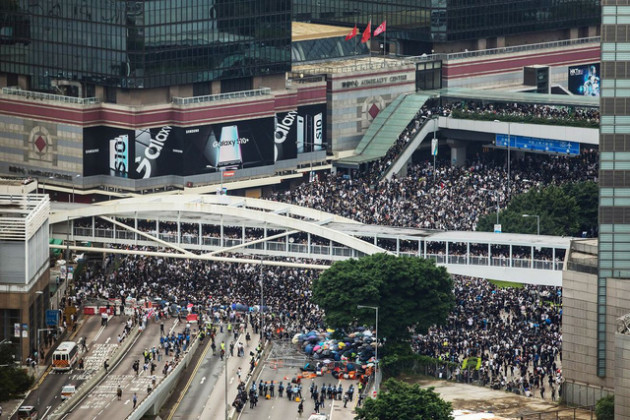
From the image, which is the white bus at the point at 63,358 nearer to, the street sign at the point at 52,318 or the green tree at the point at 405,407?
the street sign at the point at 52,318

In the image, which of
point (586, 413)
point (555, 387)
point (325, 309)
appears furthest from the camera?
point (325, 309)

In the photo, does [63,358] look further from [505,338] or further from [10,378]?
[505,338]

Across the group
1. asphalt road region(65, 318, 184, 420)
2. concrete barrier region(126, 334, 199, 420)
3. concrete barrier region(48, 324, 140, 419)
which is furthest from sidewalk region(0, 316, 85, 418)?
concrete barrier region(126, 334, 199, 420)

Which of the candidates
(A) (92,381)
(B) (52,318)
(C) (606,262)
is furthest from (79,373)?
(C) (606,262)

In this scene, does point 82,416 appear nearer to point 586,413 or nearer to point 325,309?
point 325,309

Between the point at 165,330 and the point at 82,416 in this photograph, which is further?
the point at 165,330

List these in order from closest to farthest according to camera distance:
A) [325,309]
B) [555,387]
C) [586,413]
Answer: [586,413] → [555,387] → [325,309]

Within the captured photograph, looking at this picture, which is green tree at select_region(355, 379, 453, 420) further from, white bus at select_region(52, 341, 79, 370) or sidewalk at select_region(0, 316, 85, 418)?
white bus at select_region(52, 341, 79, 370)

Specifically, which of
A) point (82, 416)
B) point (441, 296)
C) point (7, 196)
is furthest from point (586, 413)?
point (7, 196)
